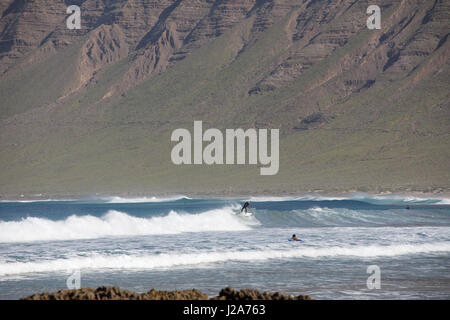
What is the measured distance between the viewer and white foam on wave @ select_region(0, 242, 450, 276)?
27391 millimetres

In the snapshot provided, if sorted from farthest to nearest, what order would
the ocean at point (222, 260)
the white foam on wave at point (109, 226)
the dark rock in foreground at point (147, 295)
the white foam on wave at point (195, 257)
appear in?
the white foam on wave at point (109, 226) → the white foam on wave at point (195, 257) → the ocean at point (222, 260) → the dark rock in foreground at point (147, 295)

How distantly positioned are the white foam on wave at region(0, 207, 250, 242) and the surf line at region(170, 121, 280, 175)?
87974 millimetres

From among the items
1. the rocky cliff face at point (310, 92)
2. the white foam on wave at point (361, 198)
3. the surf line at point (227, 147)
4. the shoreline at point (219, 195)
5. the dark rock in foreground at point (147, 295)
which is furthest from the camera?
the surf line at point (227, 147)

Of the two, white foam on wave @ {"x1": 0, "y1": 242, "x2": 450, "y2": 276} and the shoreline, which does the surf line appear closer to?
the shoreline

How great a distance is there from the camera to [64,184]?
15450 centimetres

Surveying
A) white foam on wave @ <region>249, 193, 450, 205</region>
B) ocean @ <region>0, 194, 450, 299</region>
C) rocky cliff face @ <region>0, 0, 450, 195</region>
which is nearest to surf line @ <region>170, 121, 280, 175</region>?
rocky cliff face @ <region>0, 0, 450, 195</region>

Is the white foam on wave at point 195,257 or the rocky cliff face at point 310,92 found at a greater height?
the rocky cliff face at point 310,92

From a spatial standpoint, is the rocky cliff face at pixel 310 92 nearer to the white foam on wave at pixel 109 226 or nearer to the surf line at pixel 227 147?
the surf line at pixel 227 147

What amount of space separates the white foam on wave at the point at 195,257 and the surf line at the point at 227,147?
109387 mm

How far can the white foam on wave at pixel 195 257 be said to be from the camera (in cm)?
2739

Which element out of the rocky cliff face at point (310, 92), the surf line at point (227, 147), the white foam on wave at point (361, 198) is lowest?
the white foam on wave at point (361, 198)

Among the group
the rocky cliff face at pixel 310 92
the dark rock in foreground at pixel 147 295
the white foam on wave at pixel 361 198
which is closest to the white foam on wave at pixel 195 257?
the dark rock in foreground at pixel 147 295

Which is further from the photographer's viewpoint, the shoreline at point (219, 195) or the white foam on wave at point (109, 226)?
the shoreline at point (219, 195)

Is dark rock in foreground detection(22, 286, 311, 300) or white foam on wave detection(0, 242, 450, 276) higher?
dark rock in foreground detection(22, 286, 311, 300)
